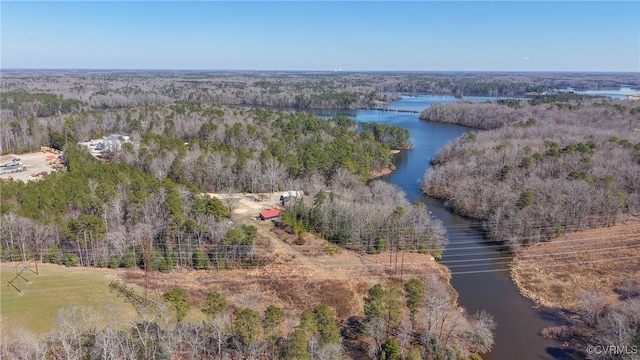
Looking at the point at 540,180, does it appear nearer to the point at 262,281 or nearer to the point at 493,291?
the point at 493,291

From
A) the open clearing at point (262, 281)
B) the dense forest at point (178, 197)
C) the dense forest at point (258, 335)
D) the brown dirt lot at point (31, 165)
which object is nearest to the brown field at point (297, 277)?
the open clearing at point (262, 281)

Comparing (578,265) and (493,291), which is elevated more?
(578,265)

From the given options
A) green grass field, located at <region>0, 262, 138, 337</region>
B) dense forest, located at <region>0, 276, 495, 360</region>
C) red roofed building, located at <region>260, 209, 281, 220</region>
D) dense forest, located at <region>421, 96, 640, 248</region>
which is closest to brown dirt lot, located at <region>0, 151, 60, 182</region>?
green grass field, located at <region>0, 262, 138, 337</region>

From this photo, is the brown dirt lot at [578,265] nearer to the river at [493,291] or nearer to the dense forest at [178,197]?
the river at [493,291]

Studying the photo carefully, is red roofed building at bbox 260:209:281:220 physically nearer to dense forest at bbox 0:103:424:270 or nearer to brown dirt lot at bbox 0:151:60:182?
dense forest at bbox 0:103:424:270

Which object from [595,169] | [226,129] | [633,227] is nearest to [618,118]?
[595,169]

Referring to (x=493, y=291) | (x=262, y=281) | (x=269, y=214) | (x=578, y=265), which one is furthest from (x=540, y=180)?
(x=262, y=281)

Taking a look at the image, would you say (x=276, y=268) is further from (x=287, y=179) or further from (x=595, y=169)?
(x=595, y=169)
